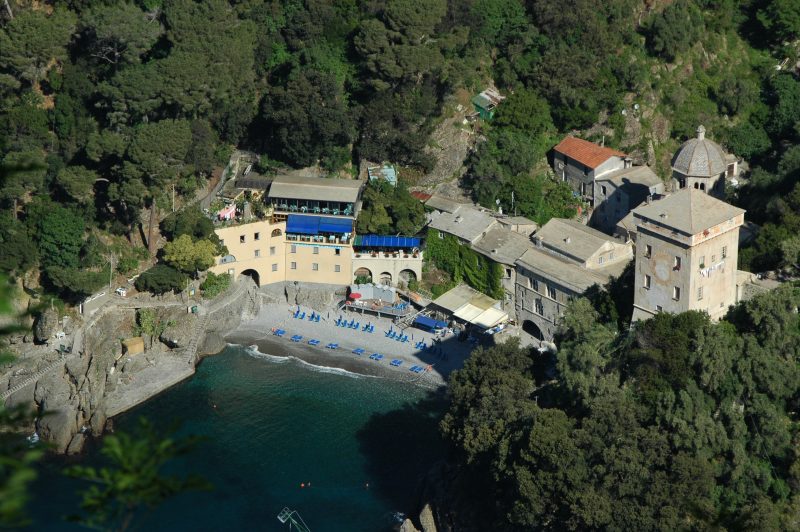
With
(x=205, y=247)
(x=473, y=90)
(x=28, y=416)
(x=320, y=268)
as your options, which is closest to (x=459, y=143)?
(x=473, y=90)

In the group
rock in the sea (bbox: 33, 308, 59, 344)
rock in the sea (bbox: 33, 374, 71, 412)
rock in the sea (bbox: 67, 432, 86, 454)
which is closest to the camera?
rock in the sea (bbox: 67, 432, 86, 454)

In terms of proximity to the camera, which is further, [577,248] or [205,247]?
[205,247]

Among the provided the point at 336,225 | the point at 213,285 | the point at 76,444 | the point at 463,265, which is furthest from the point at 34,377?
the point at 463,265

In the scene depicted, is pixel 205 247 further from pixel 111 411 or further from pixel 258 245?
pixel 111 411

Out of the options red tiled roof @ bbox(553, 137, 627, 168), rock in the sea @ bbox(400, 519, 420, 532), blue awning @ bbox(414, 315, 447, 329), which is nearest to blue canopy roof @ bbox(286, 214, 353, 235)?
blue awning @ bbox(414, 315, 447, 329)

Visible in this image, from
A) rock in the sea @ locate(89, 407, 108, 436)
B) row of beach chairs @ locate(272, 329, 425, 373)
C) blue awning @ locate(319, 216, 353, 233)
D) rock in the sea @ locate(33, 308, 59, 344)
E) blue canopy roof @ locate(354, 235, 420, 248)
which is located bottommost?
rock in the sea @ locate(89, 407, 108, 436)

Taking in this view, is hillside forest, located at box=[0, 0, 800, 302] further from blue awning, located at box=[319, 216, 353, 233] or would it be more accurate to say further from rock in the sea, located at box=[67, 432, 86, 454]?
rock in the sea, located at box=[67, 432, 86, 454]
